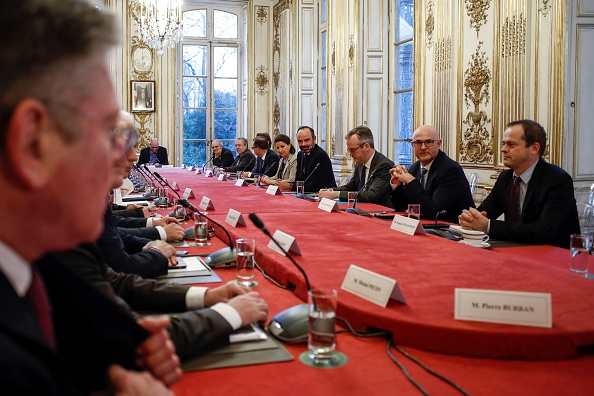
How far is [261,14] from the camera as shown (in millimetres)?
12984

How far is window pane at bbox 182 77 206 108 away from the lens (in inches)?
512

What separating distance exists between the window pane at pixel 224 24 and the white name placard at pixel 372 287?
479 inches

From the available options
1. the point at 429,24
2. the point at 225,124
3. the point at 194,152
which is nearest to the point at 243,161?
the point at 194,152

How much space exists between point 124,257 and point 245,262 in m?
0.44

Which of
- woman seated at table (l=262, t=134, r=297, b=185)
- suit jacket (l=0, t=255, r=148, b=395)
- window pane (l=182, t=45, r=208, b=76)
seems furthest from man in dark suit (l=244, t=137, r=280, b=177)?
suit jacket (l=0, t=255, r=148, b=395)

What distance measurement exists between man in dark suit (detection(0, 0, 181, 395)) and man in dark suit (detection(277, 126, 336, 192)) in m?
5.68

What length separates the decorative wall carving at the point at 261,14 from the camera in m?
13.0

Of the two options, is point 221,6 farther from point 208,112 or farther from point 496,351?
point 496,351

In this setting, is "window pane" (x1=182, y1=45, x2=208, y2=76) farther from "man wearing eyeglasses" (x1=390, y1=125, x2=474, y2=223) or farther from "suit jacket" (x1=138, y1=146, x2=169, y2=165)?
"man wearing eyeglasses" (x1=390, y1=125, x2=474, y2=223)

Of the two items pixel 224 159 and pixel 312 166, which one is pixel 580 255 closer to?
pixel 312 166

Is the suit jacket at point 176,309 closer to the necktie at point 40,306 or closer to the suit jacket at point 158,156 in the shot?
the necktie at point 40,306

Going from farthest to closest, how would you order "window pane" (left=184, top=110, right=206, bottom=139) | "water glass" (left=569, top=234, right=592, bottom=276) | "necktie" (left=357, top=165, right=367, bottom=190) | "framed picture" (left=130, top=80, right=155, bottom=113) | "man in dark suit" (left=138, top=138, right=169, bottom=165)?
"window pane" (left=184, top=110, right=206, bottom=139) < "framed picture" (left=130, top=80, right=155, bottom=113) < "man in dark suit" (left=138, top=138, right=169, bottom=165) < "necktie" (left=357, top=165, right=367, bottom=190) < "water glass" (left=569, top=234, right=592, bottom=276)

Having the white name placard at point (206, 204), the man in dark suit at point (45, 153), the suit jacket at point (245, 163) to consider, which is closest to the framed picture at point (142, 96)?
the suit jacket at point (245, 163)

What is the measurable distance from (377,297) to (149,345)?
31.1 inches
